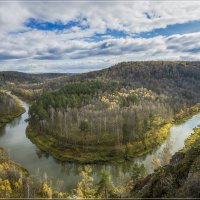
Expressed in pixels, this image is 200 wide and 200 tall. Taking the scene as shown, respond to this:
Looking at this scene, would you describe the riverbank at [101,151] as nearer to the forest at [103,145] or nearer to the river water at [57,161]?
the forest at [103,145]

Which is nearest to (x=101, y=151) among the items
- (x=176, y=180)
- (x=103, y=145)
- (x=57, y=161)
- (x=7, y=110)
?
(x=103, y=145)

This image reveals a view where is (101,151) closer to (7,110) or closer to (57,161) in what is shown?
(57,161)

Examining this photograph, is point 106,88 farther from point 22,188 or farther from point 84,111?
point 22,188

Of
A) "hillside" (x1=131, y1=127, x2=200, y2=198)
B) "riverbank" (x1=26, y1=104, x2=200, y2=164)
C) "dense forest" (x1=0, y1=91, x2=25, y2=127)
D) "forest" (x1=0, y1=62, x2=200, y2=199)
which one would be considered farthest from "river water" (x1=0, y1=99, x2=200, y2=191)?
"dense forest" (x1=0, y1=91, x2=25, y2=127)

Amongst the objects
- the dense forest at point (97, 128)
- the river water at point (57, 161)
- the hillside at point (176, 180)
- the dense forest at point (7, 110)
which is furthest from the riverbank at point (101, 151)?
the dense forest at point (7, 110)

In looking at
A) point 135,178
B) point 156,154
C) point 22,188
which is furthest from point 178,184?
point 156,154

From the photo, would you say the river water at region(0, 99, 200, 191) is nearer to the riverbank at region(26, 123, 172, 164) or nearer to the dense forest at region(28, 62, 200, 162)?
the riverbank at region(26, 123, 172, 164)
